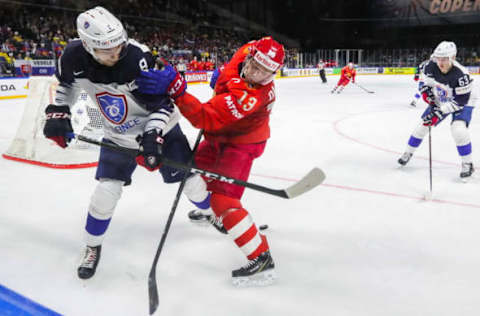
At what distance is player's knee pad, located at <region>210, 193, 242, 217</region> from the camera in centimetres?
167

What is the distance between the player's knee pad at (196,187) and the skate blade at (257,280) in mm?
470

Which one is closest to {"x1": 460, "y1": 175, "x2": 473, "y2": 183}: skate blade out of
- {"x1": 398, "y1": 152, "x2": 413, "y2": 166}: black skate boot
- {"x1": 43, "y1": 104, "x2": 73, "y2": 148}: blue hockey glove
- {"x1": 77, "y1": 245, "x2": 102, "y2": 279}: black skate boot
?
{"x1": 398, "y1": 152, "x2": 413, "y2": 166}: black skate boot

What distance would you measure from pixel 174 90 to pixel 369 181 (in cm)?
223

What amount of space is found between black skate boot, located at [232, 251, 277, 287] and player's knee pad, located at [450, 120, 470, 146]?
2.33 m

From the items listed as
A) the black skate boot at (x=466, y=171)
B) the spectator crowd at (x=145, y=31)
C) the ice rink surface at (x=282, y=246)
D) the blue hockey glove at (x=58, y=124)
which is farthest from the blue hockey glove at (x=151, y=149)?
the spectator crowd at (x=145, y=31)

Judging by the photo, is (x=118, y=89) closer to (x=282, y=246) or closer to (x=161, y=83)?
(x=161, y=83)

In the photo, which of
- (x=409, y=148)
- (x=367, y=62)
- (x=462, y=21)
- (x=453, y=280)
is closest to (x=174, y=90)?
(x=453, y=280)

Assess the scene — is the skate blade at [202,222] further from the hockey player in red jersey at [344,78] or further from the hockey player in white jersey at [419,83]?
the hockey player in red jersey at [344,78]

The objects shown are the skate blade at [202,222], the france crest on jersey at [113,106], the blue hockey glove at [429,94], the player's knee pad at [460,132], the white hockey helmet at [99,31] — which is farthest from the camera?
the blue hockey glove at [429,94]

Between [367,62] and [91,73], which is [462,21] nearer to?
[367,62]

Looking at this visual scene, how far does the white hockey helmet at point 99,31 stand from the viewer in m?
1.44

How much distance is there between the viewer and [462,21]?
71.5 ft

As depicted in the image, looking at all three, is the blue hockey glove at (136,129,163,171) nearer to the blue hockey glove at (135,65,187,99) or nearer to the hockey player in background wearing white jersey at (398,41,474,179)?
the blue hockey glove at (135,65,187,99)

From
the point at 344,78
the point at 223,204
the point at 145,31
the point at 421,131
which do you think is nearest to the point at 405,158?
the point at 421,131
